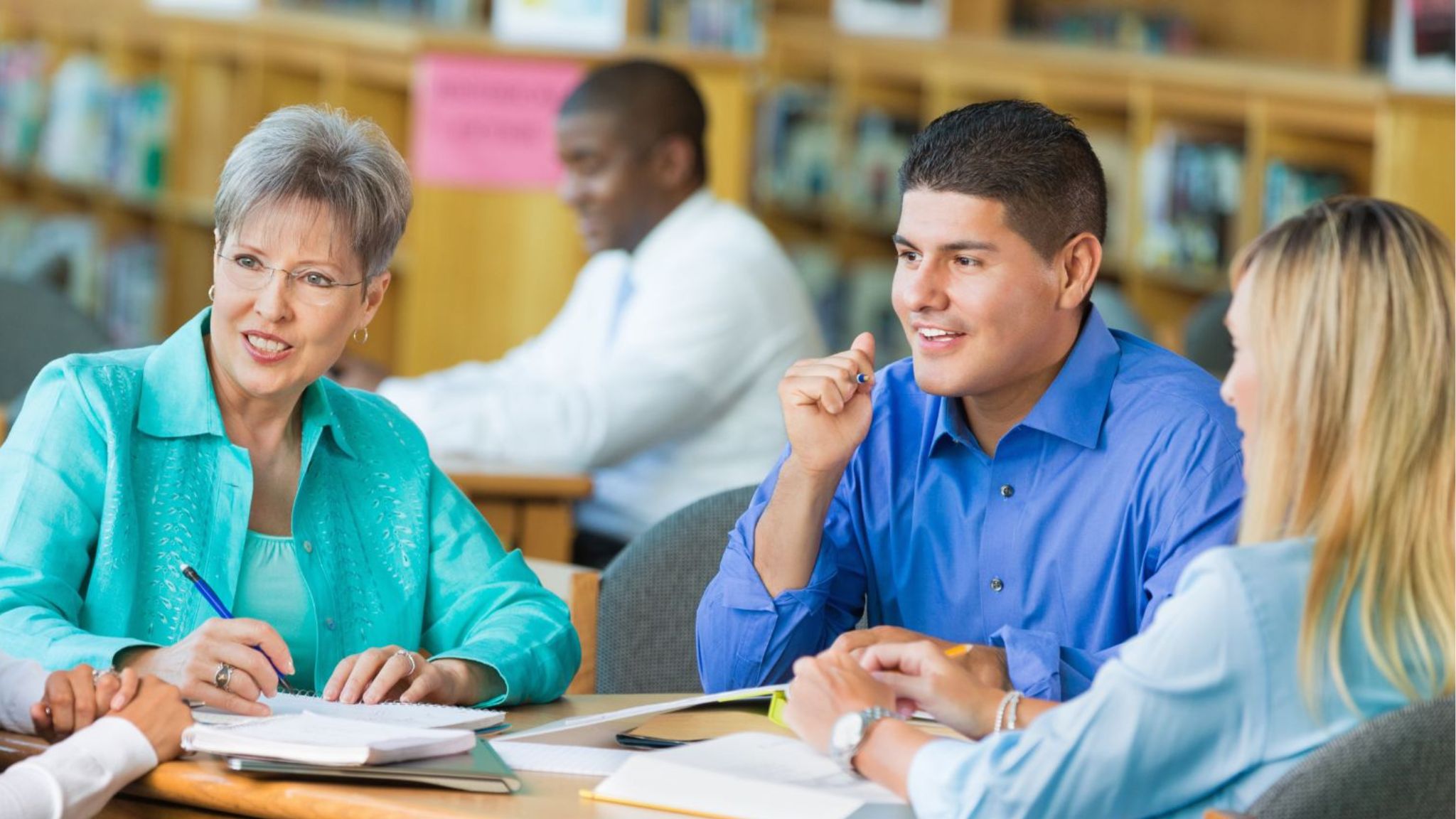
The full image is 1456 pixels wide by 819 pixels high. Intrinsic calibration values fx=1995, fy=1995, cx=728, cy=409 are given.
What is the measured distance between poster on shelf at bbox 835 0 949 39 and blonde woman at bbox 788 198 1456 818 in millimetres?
5137

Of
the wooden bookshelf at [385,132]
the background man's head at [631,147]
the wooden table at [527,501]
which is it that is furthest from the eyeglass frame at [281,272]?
the wooden bookshelf at [385,132]

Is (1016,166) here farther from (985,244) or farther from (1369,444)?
(1369,444)

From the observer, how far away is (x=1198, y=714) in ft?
5.09

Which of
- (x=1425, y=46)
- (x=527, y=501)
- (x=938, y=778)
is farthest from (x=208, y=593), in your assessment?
(x=1425, y=46)

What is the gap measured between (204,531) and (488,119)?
Result: 8.47 ft

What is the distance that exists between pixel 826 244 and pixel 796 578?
518 centimetres

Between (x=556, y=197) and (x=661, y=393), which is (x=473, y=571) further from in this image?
(x=556, y=197)

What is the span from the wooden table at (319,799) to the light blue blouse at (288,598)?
0.39 m

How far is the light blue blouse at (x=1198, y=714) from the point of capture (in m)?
1.55

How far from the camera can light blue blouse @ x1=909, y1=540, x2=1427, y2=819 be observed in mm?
1548

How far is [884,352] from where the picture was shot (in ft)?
21.8

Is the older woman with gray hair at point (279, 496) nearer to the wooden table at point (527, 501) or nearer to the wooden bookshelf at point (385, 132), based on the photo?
the wooden table at point (527, 501)

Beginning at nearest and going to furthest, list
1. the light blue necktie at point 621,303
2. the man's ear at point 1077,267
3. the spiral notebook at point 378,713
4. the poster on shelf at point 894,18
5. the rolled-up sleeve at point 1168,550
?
the spiral notebook at point 378,713, the rolled-up sleeve at point 1168,550, the man's ear at point 1077,267, the light blue necktie at point 621,303, the poster on shelf at point 894,18

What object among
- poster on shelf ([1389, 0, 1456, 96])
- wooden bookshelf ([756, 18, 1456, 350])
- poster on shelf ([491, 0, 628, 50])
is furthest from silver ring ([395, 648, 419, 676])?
poster on shelf ([1389, 0, 1456, 96])
